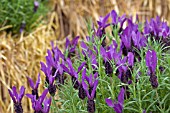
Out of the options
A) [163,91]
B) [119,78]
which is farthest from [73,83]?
[163,91]

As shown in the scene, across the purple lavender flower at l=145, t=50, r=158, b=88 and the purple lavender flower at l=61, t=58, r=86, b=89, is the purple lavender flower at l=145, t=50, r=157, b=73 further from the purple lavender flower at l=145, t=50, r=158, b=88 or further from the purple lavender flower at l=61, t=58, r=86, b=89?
the purple lavender flower at l=61, t=58, r=86, b=89

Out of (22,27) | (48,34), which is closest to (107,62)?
(22,27)

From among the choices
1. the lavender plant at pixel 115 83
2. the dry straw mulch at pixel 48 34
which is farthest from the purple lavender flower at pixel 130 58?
the dry straw mulch at pixel 48 34

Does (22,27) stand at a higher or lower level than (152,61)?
higher

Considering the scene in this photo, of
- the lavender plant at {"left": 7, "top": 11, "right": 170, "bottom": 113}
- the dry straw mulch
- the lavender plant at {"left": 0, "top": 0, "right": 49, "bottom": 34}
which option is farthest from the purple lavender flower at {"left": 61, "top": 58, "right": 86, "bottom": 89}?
the lavender plant at {"left": 0, "top": 0, "right": 49, "bottom": 34}

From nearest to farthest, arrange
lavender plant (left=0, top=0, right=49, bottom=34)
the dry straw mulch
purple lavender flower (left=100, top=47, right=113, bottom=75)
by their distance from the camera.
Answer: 1. purple lavender flower (left=100, top=47, right=113, bottom=75)
2. the dry straw mulch
3. lavender plant (left=0, top=0, right=49, bottom=34)

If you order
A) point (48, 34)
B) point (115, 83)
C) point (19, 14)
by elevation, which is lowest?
point (115, 83)

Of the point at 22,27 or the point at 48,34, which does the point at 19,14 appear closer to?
the point at 22,27

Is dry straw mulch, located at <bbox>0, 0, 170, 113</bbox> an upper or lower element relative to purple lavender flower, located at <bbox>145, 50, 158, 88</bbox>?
upper
